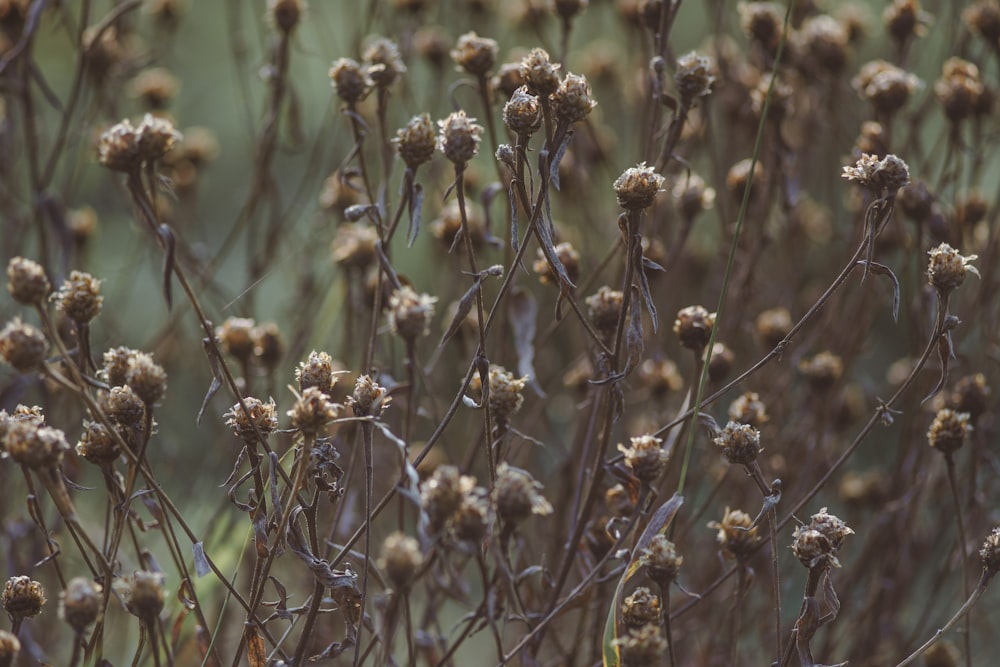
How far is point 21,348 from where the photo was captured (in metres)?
0.47

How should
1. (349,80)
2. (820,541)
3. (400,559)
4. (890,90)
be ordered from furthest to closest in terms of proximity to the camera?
(890,90)
(349,80)
(820,541)
(400,559)

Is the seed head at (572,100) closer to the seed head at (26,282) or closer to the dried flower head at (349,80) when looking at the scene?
the dried flower head at (349,80)

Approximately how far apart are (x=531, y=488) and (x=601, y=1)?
0.95 m

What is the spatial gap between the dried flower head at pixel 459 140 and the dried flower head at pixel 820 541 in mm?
254

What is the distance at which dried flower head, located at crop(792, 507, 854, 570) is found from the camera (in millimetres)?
533

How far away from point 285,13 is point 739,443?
52 cm

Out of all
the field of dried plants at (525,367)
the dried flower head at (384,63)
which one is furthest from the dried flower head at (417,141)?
the dried flower head at (384,63)

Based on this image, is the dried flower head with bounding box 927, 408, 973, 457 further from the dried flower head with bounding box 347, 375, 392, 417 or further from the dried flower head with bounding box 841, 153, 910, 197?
the dried flower head with bounding box 347, 375, 392, 417

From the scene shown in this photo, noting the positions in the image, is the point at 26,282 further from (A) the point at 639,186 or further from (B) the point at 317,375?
(A) the point at 639,186

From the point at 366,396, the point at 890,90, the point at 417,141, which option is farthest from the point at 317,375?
the point at 890,90

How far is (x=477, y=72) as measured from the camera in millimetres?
694

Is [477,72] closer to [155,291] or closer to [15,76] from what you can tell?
[15,76]

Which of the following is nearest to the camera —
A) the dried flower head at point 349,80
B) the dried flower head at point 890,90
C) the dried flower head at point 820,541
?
the dried flower head at point 820,541

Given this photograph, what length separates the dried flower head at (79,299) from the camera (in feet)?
1.78
